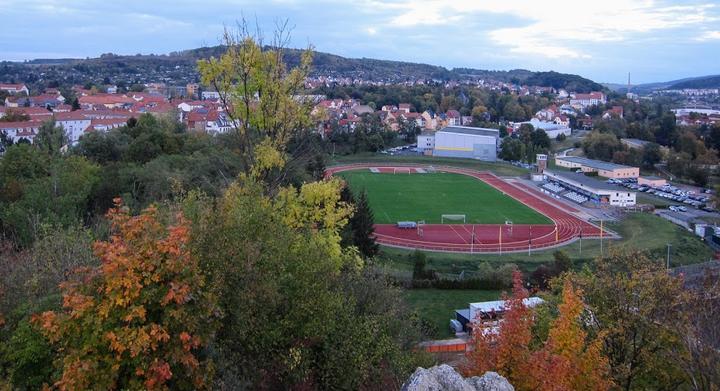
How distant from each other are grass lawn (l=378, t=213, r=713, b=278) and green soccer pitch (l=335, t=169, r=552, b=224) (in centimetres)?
609

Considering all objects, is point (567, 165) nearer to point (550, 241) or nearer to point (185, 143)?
point (550, 241)

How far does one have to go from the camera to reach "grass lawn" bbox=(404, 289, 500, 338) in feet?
66.4

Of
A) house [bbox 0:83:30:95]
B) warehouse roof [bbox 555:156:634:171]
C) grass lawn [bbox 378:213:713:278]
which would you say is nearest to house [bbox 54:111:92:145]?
grass lawn [bbox 378:213:713:278]

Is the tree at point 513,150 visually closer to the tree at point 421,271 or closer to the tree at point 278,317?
the tree at point 421,271

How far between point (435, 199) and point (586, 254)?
53.6ft

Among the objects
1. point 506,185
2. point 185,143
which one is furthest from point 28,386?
point 506,185

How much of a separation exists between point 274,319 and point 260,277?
739 millimetres

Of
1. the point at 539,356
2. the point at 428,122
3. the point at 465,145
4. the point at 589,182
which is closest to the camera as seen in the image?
the point at 539,356

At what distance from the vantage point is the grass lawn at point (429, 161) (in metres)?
59.4

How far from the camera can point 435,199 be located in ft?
147

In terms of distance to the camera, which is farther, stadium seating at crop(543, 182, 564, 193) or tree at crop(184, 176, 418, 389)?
stadium seating at crop(543, 182, 564, 193)

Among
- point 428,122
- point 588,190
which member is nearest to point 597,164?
point 588,190

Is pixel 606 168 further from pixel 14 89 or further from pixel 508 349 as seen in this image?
pixel 14 89

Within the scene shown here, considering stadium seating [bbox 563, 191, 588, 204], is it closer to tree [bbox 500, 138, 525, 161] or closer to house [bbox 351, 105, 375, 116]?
tree [bbox 500, 138, 525, 161]
